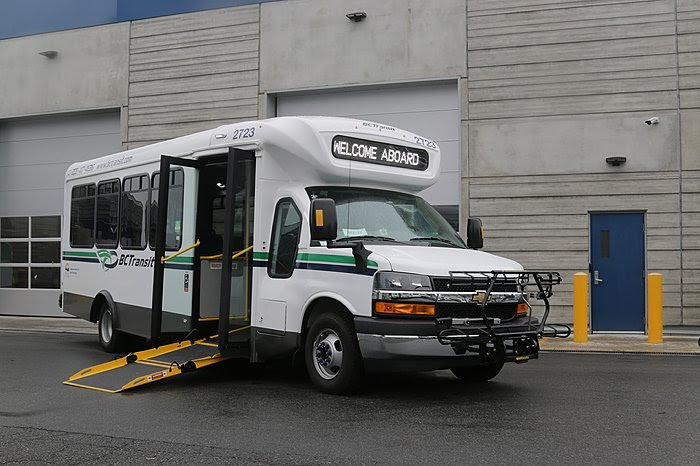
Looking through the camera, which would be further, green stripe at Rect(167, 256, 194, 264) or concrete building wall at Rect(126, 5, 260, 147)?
concrete building wall at Rect(126, 5, 260, 147)

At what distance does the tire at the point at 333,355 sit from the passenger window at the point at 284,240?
0.73 meters

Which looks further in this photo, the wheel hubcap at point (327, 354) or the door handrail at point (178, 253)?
the door handrail at point (178, 253)

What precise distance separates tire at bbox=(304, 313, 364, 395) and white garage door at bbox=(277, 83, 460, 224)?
888cm

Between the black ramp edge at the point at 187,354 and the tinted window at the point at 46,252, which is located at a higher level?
the tinted window at the point at 46,252

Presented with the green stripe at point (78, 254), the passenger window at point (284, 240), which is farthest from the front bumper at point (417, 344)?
the green stripe at point (78, 254)

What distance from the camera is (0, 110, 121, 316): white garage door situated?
19594mm

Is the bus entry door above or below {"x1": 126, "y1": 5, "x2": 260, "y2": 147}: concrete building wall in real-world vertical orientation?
below

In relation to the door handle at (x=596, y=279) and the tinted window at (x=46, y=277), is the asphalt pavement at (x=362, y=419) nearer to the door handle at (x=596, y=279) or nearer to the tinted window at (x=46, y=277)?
the door handle at (x=596, y=279)

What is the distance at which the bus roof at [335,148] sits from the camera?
8.06 metres

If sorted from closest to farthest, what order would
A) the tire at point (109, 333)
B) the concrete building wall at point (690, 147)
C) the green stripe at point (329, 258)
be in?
the green stripe at point (329, 258) < the tire at point (109, 333) < the concrete building wall at point (690, 147)

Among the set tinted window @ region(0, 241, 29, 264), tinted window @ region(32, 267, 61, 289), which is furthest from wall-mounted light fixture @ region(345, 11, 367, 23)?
tinted window @ region(0, 241, 29, 264)

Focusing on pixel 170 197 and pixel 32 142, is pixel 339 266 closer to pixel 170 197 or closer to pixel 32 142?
pixel 170 197

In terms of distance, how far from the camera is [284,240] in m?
8.23

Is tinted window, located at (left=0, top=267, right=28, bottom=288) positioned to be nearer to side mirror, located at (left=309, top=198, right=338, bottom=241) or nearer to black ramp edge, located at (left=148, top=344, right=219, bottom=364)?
black ramp edge, located at (left=148, top=344, right=219, bottom=364)
